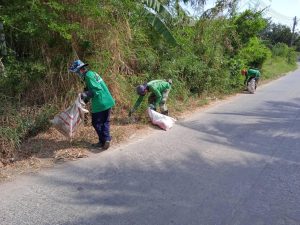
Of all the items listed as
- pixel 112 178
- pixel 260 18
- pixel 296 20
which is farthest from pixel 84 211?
pixel 296 20

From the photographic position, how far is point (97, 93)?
215 inches

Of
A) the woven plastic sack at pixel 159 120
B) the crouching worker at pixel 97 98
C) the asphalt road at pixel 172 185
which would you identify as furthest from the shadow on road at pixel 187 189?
the woven plastic sack at pixel 159 120

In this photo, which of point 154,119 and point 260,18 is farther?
point 260,18

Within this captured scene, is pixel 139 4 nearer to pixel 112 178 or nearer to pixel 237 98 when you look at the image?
pixel 112 178

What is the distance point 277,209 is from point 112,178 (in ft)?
7.10

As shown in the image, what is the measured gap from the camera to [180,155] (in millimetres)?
5602

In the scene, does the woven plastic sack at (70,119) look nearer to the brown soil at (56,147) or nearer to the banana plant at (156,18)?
the brown soil at (56,147)

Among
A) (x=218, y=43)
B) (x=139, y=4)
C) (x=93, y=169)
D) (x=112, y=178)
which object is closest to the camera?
(x=112, y=178)

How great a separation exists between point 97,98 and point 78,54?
1997 millimetres

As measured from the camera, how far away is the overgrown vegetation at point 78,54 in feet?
19.2

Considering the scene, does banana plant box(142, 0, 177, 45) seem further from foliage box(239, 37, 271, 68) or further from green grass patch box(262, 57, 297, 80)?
green grass patch box(262, 57, 297, 80)

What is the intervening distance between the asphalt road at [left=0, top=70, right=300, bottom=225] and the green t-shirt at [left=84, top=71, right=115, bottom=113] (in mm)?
811

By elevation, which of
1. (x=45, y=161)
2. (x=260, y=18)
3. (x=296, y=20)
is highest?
(x=296, y=20)

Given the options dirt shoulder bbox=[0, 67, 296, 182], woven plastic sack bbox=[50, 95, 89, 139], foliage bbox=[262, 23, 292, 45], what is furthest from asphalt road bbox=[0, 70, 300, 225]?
foliage bbox=[262, 23, 292, 45]
